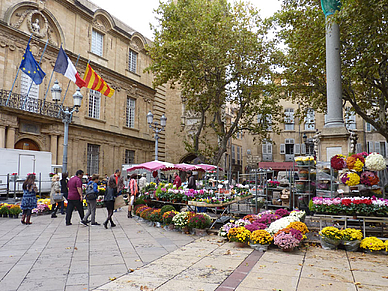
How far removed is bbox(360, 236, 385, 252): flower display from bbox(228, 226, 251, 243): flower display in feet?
8.34

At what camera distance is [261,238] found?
768 cm

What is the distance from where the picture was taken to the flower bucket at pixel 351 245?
7484mm

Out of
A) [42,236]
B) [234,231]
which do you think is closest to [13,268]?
[42,236]

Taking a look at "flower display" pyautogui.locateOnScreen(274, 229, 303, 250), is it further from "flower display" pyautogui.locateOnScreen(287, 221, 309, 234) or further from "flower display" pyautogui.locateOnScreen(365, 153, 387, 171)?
"flower display" pyautogui.locateOnScreen(365, 153, 387, 171)

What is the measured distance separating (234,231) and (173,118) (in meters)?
28.2

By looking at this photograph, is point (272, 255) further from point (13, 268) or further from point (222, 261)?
point (13, 268)

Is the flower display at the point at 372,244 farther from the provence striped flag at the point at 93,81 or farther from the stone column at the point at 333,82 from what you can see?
the provence striped flag at the point at 93,81

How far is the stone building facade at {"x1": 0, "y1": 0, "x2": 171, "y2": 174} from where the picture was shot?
20.3 metres

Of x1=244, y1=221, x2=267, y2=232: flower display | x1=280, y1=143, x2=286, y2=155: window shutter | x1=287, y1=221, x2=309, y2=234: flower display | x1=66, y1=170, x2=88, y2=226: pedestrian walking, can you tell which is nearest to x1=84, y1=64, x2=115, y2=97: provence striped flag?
x1=66, y1=170, x2=88, y2=226: pedestrian walking

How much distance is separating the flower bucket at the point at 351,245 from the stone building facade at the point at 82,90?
1857 cm

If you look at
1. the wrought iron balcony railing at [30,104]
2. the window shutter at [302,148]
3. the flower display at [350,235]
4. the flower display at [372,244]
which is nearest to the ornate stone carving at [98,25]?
the wrought iron balcony railing at [30,104]

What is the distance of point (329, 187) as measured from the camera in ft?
34.3

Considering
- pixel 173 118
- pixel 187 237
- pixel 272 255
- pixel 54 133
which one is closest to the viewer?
pixel 272 255

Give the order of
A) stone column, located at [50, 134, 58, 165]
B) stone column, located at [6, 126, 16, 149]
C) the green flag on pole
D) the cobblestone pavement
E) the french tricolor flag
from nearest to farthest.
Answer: the cobblestone pavement < the green flag on pole < the french tricolor flag < stone column, located at [6, 126, 16, 149] < stone column, located at [50, 134, 58, 165]
